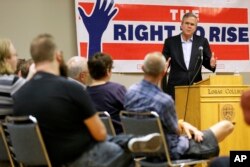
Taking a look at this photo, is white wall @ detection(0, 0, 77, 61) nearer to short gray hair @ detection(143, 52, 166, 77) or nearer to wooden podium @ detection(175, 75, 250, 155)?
wooden podium @ detection(175, 75, 250, 155)

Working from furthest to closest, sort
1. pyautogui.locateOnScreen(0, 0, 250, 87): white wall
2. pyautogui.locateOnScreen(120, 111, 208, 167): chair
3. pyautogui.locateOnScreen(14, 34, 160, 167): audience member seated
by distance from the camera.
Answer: pyautogui.locateOnScreen(0, 0, 250, 87): white wall < pyautogui.locateOnScreen(120, 111, 208, 167): chair < pyautogui.locateOnScreen(14, 34, 160, 167): audience member seated

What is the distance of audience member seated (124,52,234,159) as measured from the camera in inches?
129

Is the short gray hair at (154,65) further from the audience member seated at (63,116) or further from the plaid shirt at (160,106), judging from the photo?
the audience member seated at (63,116)

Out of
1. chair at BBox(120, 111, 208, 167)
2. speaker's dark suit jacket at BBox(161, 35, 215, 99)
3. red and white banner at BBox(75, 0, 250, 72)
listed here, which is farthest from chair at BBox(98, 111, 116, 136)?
red and white banner at BBox(75, 0, 250, 72)

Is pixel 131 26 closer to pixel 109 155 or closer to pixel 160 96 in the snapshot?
pixel 160 96

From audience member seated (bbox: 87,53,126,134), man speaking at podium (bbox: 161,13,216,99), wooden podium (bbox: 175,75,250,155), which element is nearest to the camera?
audience member seated (bbox: 87,53,126,134)

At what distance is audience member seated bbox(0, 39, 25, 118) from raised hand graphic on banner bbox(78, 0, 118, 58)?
Answer: 321 cm

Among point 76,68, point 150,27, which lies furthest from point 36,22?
Result: point 76,68

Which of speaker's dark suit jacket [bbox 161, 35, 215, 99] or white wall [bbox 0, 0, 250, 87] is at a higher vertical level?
white wall [bbox 0, 0, 250, 87]

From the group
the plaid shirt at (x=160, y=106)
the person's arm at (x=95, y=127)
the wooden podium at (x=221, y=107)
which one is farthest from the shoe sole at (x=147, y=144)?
the wooden podium at (x=221, y=107)

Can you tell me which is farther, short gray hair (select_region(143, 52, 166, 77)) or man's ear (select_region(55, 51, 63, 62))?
short gray hair (select_region(143, 52, 166, 77))

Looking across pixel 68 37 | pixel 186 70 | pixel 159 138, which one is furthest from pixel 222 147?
pixel 68 37

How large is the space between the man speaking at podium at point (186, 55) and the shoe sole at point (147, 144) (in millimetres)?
2790

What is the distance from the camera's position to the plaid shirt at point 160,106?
3268 millimetres
